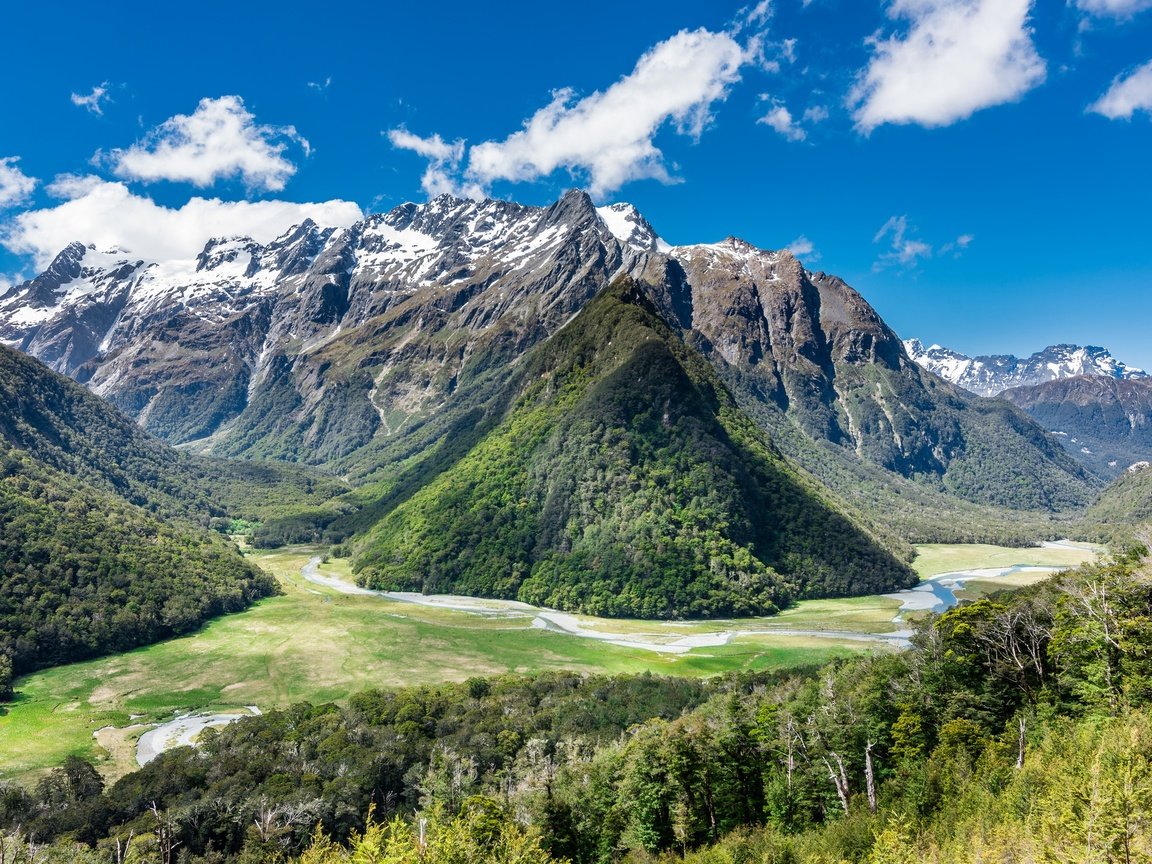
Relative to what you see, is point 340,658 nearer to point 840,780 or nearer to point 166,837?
point 166,837

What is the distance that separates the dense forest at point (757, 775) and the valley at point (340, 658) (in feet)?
97.9

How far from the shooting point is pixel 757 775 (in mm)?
64938

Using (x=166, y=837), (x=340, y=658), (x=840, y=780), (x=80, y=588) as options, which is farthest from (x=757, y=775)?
(x=80, y=588)

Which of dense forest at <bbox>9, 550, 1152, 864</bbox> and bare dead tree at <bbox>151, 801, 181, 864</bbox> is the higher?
dense forest at <bbox>9, 550, 1152, 864</bbox>

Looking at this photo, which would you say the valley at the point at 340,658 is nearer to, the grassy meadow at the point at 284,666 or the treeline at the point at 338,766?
the grassy meadow at the point at 284,666

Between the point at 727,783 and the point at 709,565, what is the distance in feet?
447

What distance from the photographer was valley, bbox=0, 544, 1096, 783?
11131 cm

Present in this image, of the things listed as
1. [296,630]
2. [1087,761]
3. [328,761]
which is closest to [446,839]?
[1087,761]

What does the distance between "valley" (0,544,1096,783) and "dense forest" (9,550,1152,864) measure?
29839 millimetres

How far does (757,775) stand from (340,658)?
106 meters

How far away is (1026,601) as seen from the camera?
72125mm

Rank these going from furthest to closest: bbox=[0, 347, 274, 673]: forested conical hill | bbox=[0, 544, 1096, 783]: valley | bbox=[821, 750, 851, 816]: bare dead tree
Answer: bbox=[0, 347, 274, 673]: forested conical hill
bbox=[0, 544, 1096, 783]: valley
bbox=[821, 750, 851, 816]: bare dead tree

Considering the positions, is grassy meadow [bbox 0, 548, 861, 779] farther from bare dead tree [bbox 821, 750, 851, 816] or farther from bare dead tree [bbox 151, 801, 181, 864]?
bare dead tree [bbox 821, 750, 851, 816]

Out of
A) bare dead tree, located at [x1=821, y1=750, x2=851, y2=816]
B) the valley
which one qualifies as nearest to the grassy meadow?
the valley
